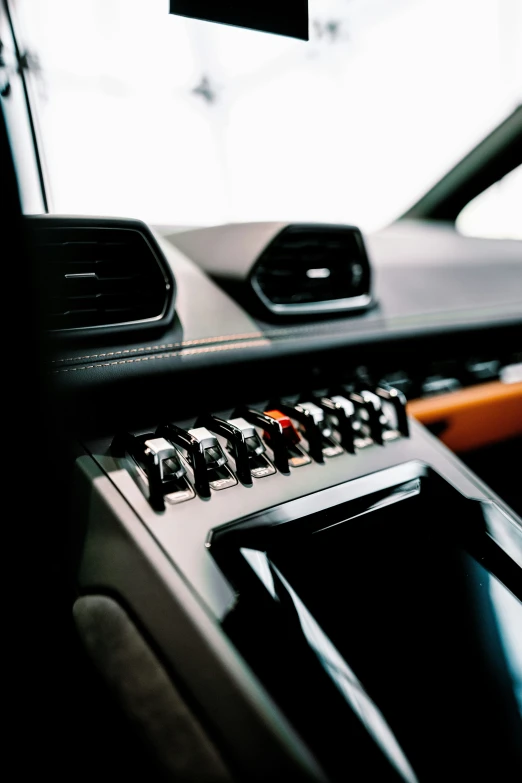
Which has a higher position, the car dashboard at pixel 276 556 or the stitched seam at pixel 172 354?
the stitched seam at pixel 172 354

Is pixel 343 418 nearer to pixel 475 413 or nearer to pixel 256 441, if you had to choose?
pixel 256 441

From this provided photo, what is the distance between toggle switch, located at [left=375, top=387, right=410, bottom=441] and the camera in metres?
0.93

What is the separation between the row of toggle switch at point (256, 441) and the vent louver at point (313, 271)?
0.22 m

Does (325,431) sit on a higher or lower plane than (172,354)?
lower

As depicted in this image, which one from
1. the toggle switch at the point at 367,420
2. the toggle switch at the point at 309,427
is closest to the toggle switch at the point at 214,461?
the toggle switch at the point at 309,427

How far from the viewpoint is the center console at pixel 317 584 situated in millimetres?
528

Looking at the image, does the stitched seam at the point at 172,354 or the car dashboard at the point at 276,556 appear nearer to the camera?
the car dashboard at the point at 276,556

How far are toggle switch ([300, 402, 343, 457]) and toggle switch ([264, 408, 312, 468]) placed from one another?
0.03 m

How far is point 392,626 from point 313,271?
2.17 feet

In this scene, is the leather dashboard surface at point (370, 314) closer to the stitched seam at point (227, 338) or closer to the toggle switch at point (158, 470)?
the stitched seam at point (227, 338)

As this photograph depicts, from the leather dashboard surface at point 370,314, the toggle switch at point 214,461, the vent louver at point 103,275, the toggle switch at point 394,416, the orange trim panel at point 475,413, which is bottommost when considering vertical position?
the orange trim panel at point 475,413

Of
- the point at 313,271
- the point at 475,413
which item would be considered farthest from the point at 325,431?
the point at 475,413

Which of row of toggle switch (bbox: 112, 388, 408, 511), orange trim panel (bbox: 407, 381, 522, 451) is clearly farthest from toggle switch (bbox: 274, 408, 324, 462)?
orange trim panel (bbox: 407, 381, 522, 451)

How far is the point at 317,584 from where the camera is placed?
682 millimetres
